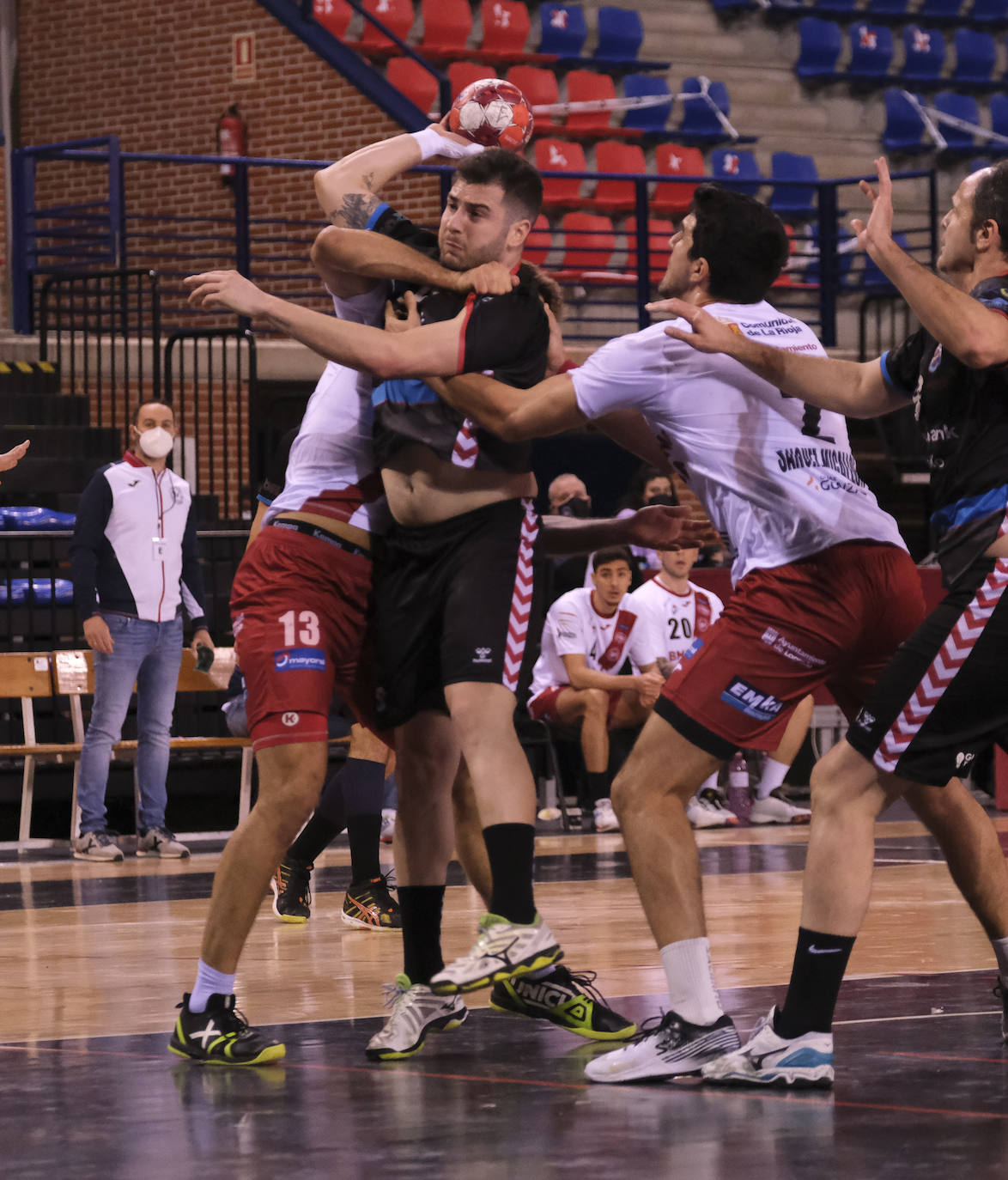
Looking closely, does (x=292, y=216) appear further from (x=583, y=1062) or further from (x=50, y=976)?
(x=583, y=1062)

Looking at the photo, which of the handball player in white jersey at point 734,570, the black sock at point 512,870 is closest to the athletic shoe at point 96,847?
the black sock at point 512,870

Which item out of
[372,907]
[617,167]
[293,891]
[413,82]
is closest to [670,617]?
[293,891]

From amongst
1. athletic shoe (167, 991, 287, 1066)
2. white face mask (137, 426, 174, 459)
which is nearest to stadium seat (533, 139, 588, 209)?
white face mask (137, 426, 174, 459)

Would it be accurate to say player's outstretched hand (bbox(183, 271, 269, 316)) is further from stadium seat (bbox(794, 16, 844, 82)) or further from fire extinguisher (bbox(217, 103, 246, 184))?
stadium seat (bbox(794, 16, 844, 82))

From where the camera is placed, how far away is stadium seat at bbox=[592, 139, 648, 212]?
58.3ft

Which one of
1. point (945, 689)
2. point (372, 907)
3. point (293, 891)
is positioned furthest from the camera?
point (293, 891)

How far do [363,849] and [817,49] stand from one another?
48.2 feet

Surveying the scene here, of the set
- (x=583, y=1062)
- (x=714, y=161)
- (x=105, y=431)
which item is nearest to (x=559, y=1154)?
(x=583, y=1062)

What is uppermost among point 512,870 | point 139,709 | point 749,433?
point 749,433

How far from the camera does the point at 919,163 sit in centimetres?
1991

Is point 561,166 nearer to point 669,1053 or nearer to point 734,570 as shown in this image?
point 734,570

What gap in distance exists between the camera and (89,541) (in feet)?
32.6

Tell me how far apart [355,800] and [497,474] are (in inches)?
107

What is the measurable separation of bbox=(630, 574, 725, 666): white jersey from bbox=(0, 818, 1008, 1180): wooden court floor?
12.8 feet
